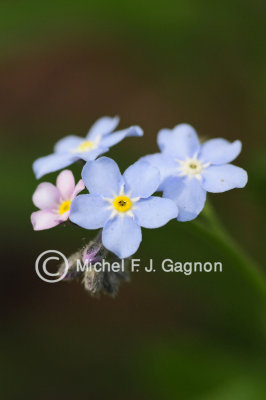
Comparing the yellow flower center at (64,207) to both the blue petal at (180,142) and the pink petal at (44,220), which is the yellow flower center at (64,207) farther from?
the blue petal at (180,142)

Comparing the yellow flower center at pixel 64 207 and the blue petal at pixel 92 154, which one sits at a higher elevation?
the blue petal at pixel 92 154

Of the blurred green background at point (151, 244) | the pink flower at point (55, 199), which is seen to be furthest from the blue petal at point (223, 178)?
the blurred green background at point (151, 244)

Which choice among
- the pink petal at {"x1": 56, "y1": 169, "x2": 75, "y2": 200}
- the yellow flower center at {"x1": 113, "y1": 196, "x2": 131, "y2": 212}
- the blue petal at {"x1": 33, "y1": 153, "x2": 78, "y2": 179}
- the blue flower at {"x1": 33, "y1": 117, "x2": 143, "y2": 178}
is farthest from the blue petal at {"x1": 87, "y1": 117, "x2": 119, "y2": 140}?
the yellow flower center at {"x1": 113, "y1": 196, "x2": 131, "y2": 212}

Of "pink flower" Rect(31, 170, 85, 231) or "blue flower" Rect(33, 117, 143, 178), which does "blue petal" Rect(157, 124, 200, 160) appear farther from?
"pink flower" Rect(31, 170, 85, 231)

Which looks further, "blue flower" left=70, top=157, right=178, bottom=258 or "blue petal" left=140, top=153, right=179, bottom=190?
"blue petal" left=140, top=153, right=179, bottom=190

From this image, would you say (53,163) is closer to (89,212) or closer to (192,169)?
(89,212)

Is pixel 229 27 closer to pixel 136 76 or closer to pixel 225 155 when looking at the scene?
pixel 136 76

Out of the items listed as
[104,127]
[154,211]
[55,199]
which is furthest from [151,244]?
[154,211]
